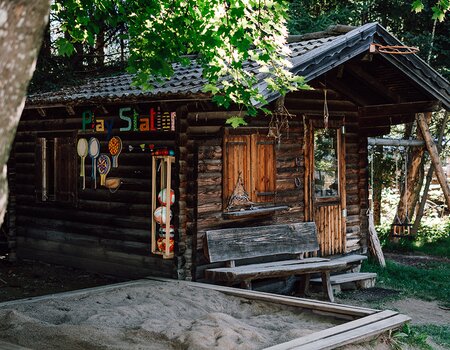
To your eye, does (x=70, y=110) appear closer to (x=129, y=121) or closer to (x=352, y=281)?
(x=129, y=121)

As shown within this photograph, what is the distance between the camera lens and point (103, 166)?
427 inches

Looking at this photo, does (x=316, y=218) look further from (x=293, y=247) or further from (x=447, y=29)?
(x=447, y=29)

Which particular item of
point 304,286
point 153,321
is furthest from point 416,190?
point 153,321

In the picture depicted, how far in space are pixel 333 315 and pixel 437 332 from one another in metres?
1.76

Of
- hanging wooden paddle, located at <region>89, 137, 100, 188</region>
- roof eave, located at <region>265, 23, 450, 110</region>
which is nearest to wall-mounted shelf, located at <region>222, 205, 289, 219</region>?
roof eave, located at <region>265, 23, 450, 110</region>

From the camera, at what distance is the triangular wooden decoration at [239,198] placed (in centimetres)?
1010

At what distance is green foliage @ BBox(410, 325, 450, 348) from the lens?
8169 millimetres

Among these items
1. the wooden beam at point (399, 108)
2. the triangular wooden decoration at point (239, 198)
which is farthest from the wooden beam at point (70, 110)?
the wooden beam at point (399, 108)

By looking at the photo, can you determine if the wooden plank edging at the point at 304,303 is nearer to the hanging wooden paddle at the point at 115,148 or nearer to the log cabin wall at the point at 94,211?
the log cabin wall at the point at 94,211

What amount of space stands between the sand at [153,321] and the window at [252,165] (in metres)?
1.92

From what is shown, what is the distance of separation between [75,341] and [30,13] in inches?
161

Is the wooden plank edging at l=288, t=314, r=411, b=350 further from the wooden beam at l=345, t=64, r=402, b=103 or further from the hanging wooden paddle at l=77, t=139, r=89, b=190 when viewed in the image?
the hanging wooden paddle at l=77, t=139, r=89, b=190

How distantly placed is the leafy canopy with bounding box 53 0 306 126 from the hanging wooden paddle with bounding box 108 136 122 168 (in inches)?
75.0

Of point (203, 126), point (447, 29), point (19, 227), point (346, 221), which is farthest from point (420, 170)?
point (19, 227)
